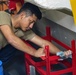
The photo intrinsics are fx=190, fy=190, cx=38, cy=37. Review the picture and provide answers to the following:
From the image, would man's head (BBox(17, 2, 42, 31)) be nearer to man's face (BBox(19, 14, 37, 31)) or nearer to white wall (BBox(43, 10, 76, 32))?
man's face (BBox(19, 14, 37, 31))

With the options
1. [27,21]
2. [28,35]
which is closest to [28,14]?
[27,21]

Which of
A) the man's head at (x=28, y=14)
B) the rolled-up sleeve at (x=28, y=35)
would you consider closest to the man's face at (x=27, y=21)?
the man's head at (x=28, y=14)

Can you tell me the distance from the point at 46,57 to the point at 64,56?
0.42 ft

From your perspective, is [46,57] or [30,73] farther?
[30,73]

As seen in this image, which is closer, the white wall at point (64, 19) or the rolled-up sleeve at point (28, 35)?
the white wall at point (64, 19)

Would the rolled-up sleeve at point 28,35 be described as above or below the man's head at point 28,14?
below

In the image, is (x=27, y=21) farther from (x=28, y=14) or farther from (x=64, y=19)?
(x=64, y=19)

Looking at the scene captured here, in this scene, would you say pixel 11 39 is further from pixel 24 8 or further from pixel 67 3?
pixel 67 3

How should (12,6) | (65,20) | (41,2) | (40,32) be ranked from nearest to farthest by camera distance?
(41,2) → (65,20) → (12,6) → (40,32)

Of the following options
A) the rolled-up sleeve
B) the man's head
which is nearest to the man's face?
the man's head

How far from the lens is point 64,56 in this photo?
1.15m

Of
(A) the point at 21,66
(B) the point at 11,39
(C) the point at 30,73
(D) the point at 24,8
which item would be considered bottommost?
(A) the point at 21,66

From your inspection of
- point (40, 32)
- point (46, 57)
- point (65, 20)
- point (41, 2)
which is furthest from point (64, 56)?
point (40, 32)

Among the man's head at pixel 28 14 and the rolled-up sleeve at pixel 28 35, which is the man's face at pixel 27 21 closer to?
the man's head at pixel 28 14
